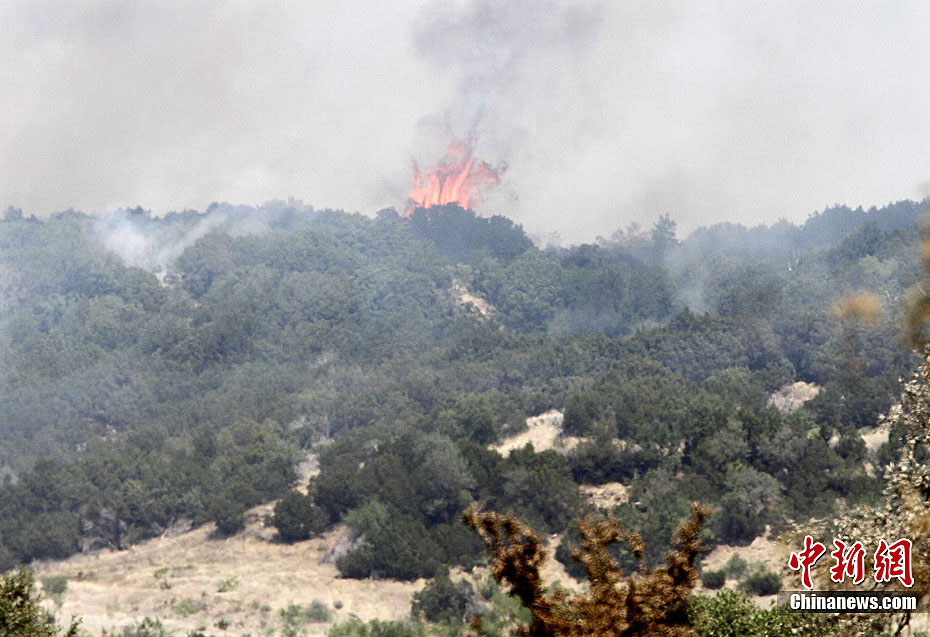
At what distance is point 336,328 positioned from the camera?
112 m

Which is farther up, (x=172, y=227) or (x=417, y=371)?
(x=172, y=227)

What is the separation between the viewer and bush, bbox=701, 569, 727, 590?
51656 millimetres

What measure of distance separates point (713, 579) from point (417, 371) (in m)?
49.2

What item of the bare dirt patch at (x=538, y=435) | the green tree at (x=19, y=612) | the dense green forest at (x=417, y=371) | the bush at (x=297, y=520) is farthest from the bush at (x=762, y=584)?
the green tree at (x=19, y=612)

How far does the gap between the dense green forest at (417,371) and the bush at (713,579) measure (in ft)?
15.0

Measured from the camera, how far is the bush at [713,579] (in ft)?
169

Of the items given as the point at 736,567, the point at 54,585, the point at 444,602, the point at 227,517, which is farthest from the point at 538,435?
the point at 54,585

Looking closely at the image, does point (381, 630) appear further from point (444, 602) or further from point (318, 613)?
point (318, 613)

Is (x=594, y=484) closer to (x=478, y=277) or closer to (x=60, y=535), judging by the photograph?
(x=60, y=535)

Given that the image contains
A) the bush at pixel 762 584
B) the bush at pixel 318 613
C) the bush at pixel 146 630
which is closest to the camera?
the bush at pixel 146 630

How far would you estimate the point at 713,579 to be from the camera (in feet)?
170

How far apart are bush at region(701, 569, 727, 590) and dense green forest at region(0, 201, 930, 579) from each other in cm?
457

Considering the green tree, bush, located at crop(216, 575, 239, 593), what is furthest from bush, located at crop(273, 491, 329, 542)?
the green tree

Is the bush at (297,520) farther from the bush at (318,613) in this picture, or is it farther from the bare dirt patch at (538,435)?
the bare dirt patch at (538,435)
